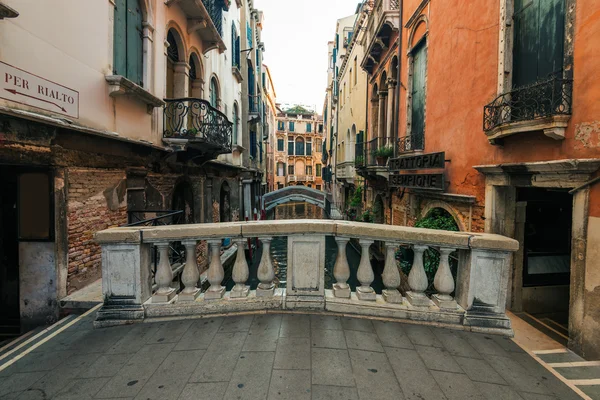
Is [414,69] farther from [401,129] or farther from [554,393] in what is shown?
[554,393]

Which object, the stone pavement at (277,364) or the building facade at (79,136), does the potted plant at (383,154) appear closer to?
the building facade at (79,136)

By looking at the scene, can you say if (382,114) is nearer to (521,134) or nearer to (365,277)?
Answer: (521,134)

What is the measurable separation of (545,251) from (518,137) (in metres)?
2.62

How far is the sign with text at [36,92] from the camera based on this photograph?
3426mm

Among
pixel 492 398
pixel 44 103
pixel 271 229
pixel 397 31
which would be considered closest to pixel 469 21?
pixel 397 31

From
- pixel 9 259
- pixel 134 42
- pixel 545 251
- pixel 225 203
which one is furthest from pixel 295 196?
pixel 9 259

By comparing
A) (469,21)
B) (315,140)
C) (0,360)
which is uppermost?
(315,140)

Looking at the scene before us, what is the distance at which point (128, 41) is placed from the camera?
19.2 feet

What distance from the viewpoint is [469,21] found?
576cm

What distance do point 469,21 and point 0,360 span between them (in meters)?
8.70

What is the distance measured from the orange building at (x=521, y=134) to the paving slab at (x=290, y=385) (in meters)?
3.78

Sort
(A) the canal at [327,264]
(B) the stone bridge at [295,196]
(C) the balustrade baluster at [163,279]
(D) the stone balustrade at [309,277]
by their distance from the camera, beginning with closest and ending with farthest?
(D) the stone balustrade at [309,277]
(C) the balustrade baluster at [163,279]
(A) the canal at [327,264]
(B) the stone bridge at [295,196]

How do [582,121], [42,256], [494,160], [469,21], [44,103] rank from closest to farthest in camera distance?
[582,121], [44,103], [42,256], [494,160], [469,21]

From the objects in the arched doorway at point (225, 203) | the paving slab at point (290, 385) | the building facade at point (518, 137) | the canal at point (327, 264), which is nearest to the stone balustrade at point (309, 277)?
the paving slab at point (290, 385)
